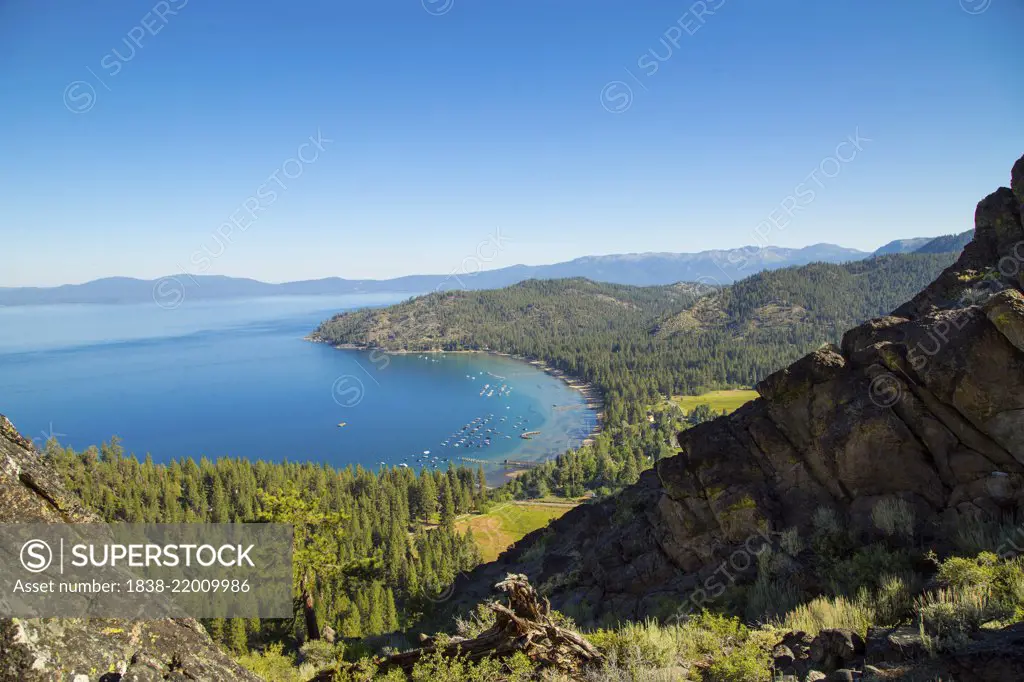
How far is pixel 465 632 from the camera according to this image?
440 inches

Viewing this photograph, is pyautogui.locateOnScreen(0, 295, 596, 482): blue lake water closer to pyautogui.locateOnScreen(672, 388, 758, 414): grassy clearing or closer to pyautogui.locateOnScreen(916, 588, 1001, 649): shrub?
pyautogui.locateOnScreen(672, 388, 758, 414): grassy clearing

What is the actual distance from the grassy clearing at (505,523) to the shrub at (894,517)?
193ft

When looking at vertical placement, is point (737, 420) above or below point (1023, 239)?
below

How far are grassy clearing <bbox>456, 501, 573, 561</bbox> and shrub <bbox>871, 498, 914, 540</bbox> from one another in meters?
58.9

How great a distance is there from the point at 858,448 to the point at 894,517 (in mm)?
2363

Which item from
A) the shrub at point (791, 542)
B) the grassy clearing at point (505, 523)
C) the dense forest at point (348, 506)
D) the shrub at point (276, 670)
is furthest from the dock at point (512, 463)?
the shrub at point (276, 670)

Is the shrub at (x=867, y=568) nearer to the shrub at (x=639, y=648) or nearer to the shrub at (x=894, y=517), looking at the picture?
the shrub at (x=894, y=517)

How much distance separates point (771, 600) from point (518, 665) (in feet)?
24.0

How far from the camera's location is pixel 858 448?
1417cm

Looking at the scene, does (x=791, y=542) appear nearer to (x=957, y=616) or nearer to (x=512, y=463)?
(x=957, y=616)

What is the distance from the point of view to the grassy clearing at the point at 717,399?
14646 centimetres

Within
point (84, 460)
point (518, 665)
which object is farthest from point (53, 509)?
point (84, 460)

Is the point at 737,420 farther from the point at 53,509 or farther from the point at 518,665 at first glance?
the point at 53,509

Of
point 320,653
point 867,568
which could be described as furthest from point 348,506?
point 867,568
